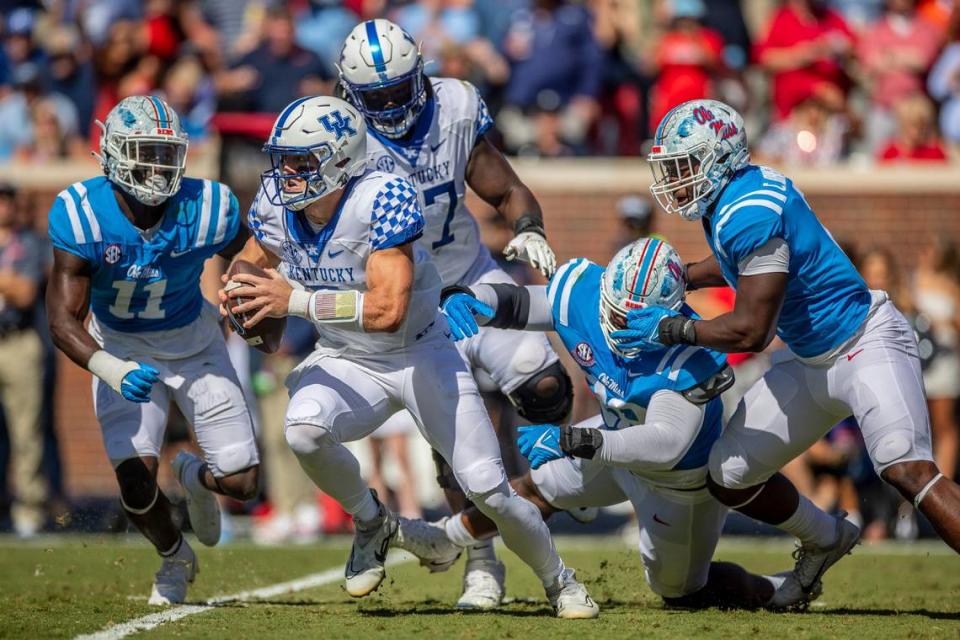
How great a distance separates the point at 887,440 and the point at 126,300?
330 cm

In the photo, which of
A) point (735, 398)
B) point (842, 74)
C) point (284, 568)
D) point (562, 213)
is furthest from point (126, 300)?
point (842, 74)

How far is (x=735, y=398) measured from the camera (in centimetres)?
1045

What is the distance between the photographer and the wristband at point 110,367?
5.86m

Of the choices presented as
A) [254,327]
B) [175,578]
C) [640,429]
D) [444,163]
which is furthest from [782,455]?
[175,578]

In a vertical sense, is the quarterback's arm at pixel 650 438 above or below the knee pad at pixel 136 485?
above

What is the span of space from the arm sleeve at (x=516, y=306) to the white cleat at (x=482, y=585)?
124cm

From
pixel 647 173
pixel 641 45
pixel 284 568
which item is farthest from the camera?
pixel 641 45

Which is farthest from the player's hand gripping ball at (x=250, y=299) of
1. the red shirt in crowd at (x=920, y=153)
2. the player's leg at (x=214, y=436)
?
the red shirt in crowd at (x=920, y=153)

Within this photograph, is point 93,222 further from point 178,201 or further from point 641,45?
point 641,45

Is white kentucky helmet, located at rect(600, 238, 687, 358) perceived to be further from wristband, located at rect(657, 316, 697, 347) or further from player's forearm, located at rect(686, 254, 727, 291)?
player's forearm, located at rect(686, 254, 727, 291)

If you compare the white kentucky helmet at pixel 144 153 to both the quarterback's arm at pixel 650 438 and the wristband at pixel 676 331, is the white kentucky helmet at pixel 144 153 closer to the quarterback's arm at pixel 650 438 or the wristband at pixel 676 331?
the quarterback's arm at pixel 650 438

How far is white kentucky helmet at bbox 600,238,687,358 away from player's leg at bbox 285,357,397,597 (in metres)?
0.97

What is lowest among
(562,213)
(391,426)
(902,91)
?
(391,426)

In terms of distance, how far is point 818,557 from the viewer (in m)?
6.04
